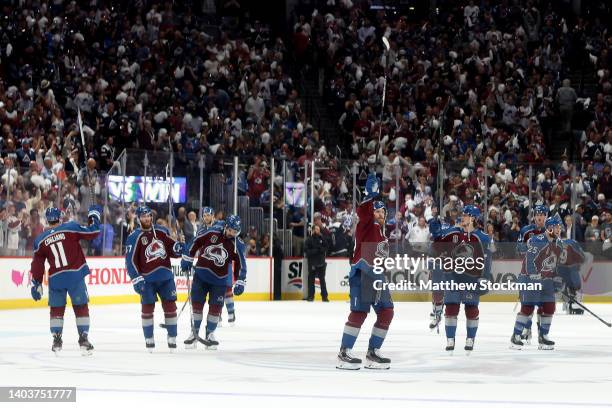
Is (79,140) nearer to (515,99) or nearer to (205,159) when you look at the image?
(205,159)

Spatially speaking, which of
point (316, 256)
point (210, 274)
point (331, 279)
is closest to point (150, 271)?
point (210, 274)

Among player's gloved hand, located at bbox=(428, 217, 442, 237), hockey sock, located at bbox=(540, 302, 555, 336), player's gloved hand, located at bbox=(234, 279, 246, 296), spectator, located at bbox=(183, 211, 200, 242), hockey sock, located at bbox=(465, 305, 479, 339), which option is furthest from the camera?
spectator, located at bbox=(183, 211, 200, 242)

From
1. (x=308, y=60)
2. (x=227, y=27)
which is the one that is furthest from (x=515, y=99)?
(x=227, y=27)

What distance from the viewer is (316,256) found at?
1003 inches

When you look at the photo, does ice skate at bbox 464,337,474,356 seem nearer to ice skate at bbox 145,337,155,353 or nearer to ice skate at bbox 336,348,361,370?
ice skate at bbox 336,348,361,370

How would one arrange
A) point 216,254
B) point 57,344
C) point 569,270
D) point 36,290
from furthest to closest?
1. point 569,270
2. point 216,254
3. point 57,344
4. point 36,290

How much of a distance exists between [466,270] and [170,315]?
3239 mm

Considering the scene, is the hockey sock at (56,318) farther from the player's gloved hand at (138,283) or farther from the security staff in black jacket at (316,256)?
the security staff in black jacket at (316,256)

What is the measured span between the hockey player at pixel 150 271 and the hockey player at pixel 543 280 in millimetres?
3974

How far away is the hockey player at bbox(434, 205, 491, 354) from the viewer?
1342 cm

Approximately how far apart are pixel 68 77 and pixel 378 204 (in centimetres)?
1624

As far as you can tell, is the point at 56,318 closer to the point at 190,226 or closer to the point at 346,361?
the point at 346,361

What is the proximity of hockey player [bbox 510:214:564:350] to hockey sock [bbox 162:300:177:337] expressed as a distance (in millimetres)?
3912

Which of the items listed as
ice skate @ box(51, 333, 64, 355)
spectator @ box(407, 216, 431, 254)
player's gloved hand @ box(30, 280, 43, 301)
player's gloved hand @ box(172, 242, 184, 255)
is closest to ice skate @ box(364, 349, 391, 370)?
player's gloved hand @ box(172, 242, 184, 255)
